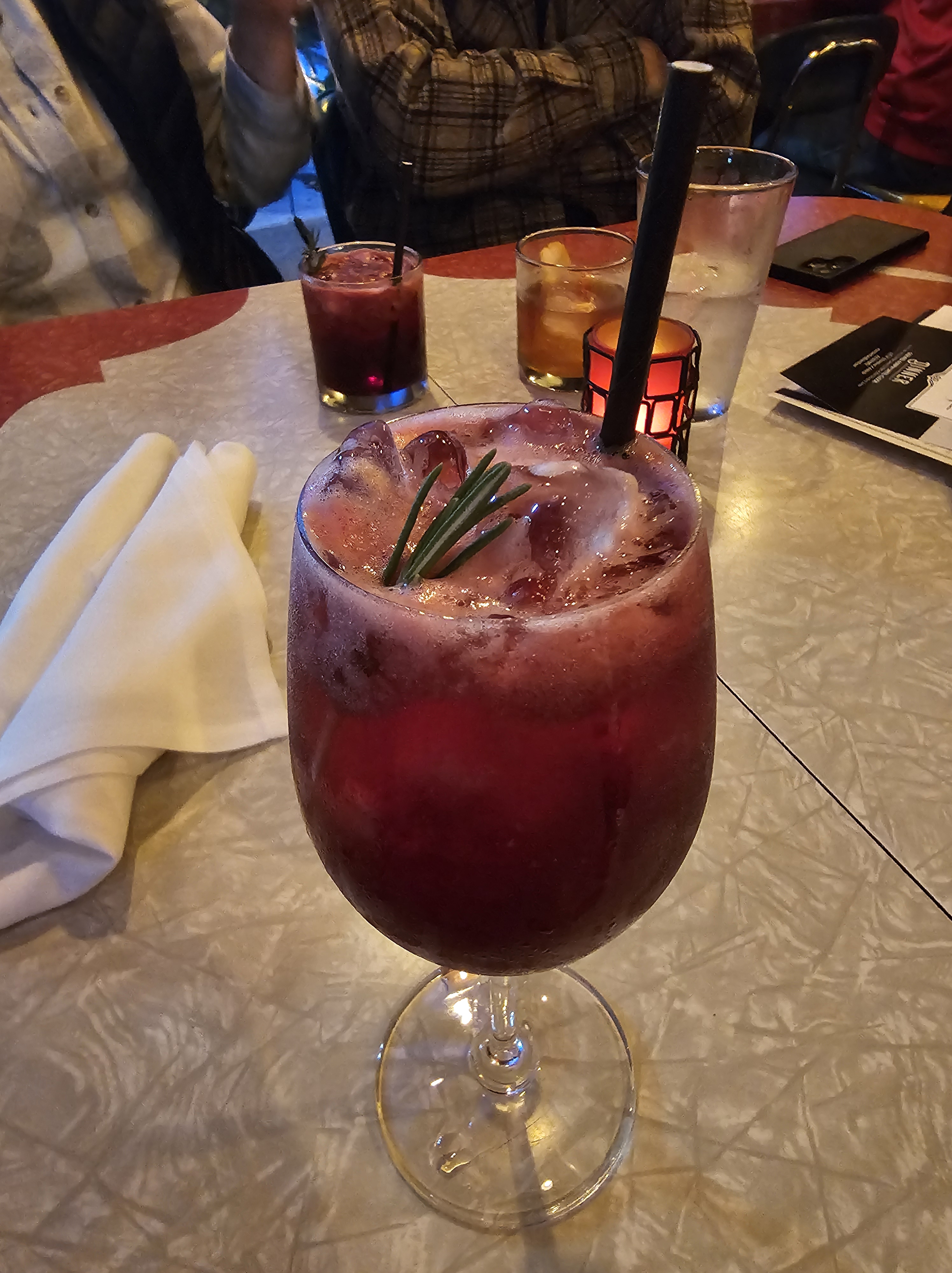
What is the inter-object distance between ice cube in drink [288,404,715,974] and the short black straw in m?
0.71

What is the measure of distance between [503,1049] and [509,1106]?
36 millimetres

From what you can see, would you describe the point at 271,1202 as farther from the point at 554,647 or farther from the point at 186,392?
the point at 186,392

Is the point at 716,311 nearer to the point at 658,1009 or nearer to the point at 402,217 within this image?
the point at 402,217

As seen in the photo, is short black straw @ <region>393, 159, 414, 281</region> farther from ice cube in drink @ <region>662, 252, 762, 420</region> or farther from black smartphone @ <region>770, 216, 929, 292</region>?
black smartphone @ <region>770, 216, 929, 292</region>

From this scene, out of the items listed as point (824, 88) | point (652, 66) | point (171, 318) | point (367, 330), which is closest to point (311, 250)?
point (367, 330)

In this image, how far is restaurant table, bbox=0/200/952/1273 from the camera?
0.50 m

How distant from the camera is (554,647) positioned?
1.21 ft

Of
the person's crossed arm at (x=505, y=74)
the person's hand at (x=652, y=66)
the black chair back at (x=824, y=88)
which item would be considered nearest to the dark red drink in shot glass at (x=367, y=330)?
the person's crossed arm at (x=505, y=74)

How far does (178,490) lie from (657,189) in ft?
2.10

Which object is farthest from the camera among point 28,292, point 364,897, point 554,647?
point 28,292

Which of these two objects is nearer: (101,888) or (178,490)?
(101,888)

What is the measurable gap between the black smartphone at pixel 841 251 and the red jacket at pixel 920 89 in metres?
2.14

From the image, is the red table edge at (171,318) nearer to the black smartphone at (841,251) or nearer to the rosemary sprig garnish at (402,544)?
the black smartphone at (841,251)

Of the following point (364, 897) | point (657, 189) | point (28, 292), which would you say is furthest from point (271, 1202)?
point (28, 292)
